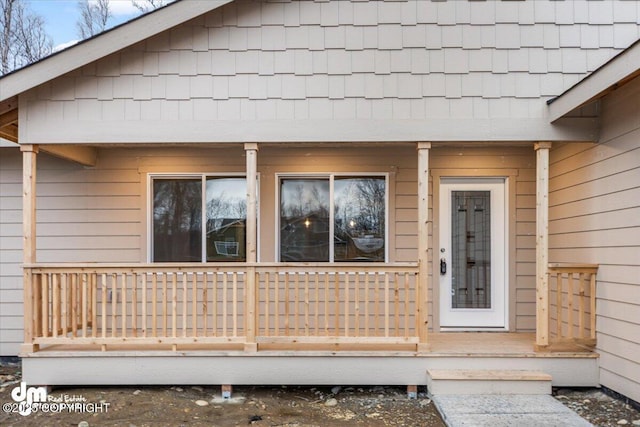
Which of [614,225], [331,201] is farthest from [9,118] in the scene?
[614,225]

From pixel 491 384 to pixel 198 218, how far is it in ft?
11.9

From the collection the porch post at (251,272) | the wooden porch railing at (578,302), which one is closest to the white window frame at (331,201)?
the porch post at (251,272)

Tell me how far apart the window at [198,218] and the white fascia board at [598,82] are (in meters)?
3.46

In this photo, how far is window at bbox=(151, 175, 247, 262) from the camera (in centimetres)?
562

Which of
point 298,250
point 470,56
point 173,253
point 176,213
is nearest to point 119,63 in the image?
point 176,213

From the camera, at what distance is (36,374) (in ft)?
14.6

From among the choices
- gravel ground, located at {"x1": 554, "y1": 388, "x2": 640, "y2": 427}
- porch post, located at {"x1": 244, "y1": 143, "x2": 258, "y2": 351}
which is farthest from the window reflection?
gravel ground, located at {"x1": 554, "y1": 388, "x2": 640, "y2": 427}

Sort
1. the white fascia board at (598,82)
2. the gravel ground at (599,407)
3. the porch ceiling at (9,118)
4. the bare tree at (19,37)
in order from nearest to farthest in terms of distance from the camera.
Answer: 1. the white fascia board at (598,82)
2. the gravel ground at (599,407)
3. the porch ceiling at (9,118)
4. the bare tree at (19,37)

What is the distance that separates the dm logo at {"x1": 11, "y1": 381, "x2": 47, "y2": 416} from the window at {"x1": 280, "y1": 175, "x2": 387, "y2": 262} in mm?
2709

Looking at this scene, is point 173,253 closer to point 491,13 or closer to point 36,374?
point 36,374

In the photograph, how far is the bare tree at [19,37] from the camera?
39.3 ft

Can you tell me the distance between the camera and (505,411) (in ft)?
12.6

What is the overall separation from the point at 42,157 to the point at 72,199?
24.6 inches

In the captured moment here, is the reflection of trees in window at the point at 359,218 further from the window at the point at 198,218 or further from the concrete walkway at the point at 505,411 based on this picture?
the concrete walkway at the point at 505,411
